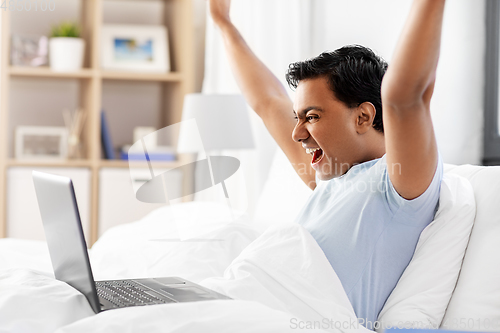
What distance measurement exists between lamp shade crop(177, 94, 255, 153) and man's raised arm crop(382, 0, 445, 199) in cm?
159

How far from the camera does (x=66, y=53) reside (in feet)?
9.62

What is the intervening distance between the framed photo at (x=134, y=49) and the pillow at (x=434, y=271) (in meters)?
2.33

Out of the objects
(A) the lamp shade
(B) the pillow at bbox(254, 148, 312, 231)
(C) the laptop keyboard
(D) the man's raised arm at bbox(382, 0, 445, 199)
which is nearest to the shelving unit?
(A) the lamp shade

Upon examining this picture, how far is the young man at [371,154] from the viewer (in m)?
0.83

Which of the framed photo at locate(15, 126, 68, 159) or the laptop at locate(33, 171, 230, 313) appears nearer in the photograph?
the laptop at locate(33, 171, 230, 313)

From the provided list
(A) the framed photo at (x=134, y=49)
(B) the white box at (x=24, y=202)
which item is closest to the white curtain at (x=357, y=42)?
(A) the framed photo at (x=134, y=49)

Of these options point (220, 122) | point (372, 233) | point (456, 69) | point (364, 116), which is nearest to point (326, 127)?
point (364, 116)

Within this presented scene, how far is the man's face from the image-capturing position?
1.14 metres

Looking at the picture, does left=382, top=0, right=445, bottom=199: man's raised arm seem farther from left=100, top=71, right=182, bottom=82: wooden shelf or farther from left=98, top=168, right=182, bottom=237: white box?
left=100, top=71, right=182, bottom=82: wooden shelf

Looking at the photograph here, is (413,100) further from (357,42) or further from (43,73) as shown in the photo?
(43,73)

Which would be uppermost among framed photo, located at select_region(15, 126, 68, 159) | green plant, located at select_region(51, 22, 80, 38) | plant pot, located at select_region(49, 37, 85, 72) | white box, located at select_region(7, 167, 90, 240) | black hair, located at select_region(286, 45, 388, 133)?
green plant, located at select_region(51, 22, 80, 38)

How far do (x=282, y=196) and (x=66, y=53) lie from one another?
1.64 meters

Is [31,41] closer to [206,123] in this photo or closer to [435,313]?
[206,123]

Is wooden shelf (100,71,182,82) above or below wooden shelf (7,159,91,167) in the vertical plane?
above
